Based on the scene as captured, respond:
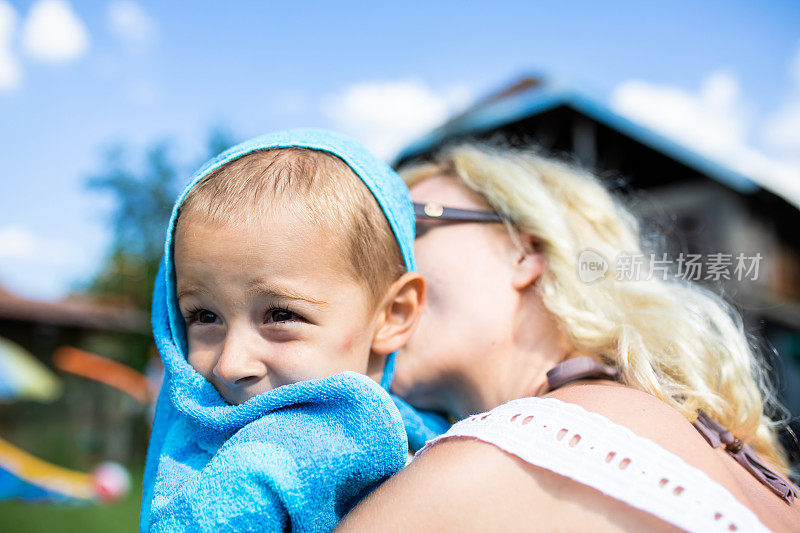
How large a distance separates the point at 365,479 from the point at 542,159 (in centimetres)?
150

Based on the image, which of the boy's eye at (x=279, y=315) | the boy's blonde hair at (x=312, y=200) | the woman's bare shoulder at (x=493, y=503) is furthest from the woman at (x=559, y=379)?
the boy's eye at (x=279, y=315)

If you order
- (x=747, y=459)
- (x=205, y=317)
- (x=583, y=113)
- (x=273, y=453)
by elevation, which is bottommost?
(x=583, y=113)

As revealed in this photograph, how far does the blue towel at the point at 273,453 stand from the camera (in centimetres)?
115

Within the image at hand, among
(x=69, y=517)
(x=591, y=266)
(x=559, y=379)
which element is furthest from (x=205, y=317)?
(x=69, y=517)

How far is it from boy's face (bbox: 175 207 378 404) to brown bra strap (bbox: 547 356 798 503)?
0.56 meters

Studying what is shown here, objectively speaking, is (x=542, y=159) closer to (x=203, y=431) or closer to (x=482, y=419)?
(x=482, y=419)

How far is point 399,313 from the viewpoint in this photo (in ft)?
5.58

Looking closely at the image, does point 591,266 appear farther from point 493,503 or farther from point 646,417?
point 493,503

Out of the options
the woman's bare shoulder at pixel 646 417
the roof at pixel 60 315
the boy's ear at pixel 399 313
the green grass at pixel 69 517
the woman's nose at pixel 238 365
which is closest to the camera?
the woman's bare shoulder at pixel 646 417

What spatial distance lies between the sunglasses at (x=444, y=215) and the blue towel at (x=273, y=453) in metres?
0.69

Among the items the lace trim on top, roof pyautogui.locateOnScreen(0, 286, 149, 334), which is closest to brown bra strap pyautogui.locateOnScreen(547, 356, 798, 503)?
the lace trim on top

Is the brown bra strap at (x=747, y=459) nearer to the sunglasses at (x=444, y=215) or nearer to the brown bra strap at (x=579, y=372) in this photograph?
the brown bra strap at (x=579, y=372)

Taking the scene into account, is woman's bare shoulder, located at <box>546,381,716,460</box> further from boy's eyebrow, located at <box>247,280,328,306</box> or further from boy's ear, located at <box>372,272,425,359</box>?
boy's eyebrow, located at <box>247,280,328,306</box>

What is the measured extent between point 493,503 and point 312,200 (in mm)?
790
